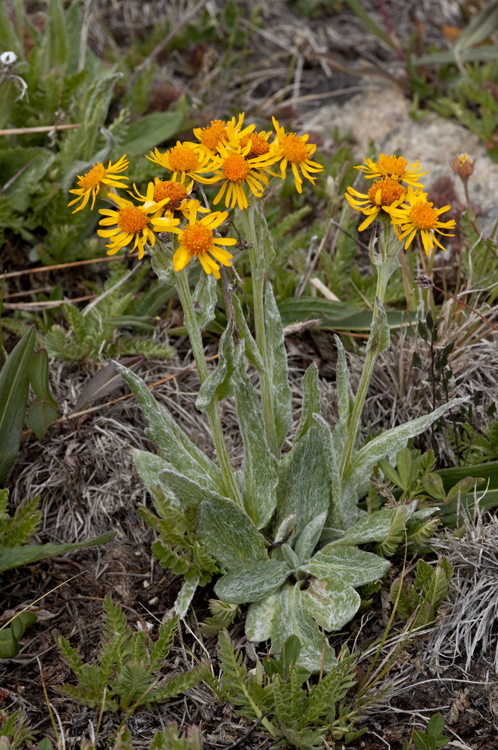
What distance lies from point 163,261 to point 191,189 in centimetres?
20

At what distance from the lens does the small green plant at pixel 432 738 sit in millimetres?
1630

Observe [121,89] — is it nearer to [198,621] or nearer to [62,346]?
[62,346]

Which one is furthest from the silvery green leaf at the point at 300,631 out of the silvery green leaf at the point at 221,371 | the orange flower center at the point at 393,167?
the orange flower center at the point at 393,167

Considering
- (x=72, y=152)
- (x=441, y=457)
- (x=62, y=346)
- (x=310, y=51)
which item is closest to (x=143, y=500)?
(x=62, y=346)

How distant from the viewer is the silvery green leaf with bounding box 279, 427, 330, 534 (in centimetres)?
211

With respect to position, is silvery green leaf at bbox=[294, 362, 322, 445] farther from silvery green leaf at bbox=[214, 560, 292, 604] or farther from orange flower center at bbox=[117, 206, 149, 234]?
orange flower center at bbox=[117, 206, 149, 234]

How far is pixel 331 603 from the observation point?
1954 millimetres

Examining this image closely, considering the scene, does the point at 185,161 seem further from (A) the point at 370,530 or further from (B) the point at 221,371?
(A) the point at 370,530

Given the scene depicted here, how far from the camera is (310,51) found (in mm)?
4570

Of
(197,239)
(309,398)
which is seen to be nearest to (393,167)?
(197,239)

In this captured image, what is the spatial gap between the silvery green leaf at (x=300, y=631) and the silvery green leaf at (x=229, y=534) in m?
0.15

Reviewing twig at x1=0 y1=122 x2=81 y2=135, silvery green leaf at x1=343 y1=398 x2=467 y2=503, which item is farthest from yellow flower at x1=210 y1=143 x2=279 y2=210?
twig at x1=0 y1=122 x2=81 y2=135

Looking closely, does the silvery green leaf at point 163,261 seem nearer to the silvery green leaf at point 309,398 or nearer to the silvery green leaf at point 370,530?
the silvery green leaf at point 309,398

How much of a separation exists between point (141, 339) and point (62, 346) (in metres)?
0.41
